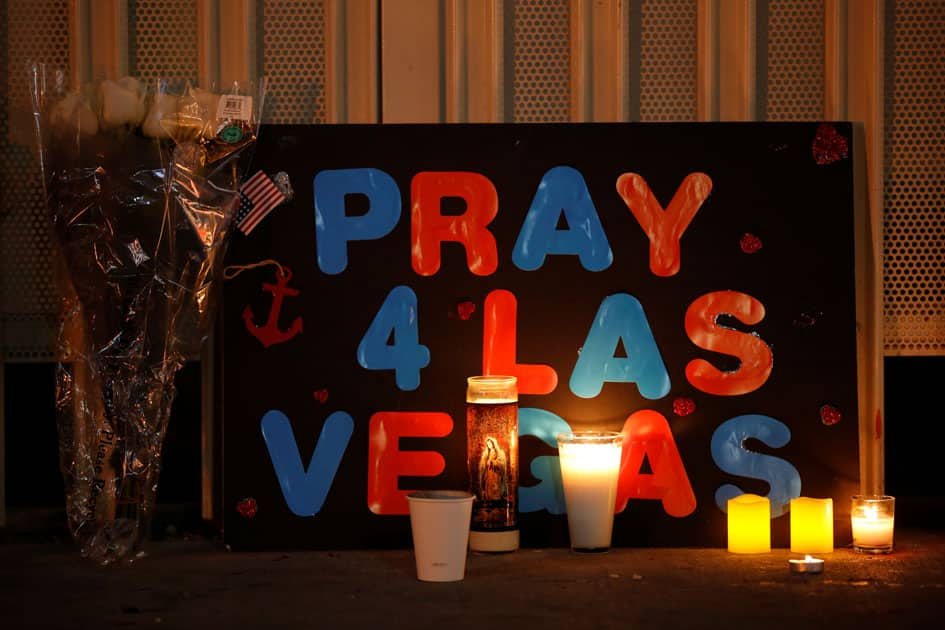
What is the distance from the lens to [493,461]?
131 inches

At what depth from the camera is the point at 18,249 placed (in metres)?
3.68

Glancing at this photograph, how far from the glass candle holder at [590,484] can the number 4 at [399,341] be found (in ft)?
1.65

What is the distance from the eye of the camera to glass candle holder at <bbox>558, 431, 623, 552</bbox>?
334cm

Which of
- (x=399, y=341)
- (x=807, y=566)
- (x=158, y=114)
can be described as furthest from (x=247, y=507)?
(x=807, y=566)

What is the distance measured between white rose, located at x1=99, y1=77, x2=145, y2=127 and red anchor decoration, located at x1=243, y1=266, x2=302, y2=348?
62 cm

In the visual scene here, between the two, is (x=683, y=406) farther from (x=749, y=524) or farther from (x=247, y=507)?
(x=247, y=507)

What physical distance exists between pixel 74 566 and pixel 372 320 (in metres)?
1.12

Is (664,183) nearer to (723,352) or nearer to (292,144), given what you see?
(723,352)

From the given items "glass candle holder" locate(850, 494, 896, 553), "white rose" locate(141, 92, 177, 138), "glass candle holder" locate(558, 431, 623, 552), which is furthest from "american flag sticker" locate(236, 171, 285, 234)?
"glass candle holder" locate(850, 494, 896, 553)

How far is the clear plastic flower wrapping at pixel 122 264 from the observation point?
10.9 feet

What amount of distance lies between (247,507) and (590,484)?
1047 mm

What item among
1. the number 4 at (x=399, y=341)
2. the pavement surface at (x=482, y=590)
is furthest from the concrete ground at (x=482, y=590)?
the number 4 at (x=399, y=341)

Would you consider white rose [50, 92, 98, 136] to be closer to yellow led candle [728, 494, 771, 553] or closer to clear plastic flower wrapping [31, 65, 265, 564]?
clear plastic flower wrapping [31, 65, 265, 564]

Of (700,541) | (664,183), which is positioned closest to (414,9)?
(664,183)
